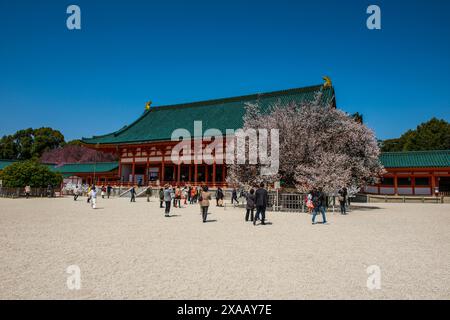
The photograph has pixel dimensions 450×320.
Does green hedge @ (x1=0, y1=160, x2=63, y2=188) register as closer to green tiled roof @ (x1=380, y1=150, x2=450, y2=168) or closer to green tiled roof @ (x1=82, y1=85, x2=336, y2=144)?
green tiled roof @ (x1=82, y1=85, x2=336, y2=144)

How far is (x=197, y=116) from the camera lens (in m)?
40.8

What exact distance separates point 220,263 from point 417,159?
3704 cm

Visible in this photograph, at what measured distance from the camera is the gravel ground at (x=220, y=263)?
4656 millimetres

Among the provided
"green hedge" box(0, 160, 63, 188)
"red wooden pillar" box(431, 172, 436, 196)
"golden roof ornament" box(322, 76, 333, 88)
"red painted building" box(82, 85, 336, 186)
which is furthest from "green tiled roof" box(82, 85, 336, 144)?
"red wooden pillar" box(431, 172, 436, 196)

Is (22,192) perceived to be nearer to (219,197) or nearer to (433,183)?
(219,197)

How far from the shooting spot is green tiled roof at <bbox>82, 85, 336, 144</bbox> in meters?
36.7

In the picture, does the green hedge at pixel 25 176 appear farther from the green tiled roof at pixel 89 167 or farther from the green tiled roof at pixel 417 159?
the green tiled roof at pixel 417 159

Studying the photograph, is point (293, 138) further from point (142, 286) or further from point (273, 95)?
point (273, 95)

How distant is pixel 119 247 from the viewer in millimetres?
7723

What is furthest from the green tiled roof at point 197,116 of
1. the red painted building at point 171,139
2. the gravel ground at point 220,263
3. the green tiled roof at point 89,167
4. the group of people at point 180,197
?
the gravel ground at point 220,263

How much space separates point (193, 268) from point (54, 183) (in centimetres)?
3251

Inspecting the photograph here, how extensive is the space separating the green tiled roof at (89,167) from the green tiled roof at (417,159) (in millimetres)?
35462

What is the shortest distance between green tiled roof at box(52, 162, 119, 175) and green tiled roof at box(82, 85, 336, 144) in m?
4.93
